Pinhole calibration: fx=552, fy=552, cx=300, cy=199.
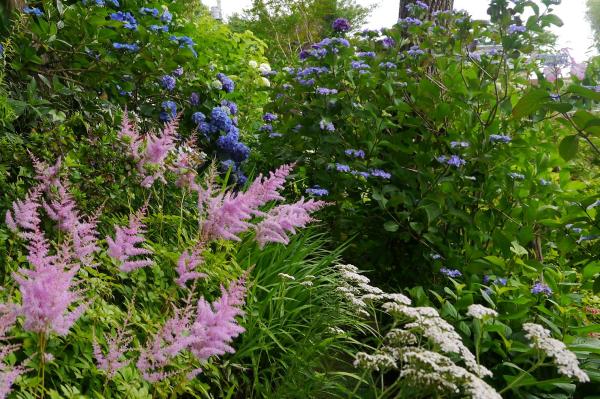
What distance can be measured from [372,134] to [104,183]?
1620 mm

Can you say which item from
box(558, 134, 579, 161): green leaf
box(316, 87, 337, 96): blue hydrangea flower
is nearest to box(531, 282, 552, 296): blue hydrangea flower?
box(558, 134, 579, 161): green leaf

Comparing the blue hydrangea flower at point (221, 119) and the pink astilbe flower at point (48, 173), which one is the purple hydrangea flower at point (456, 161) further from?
the pink astilbe flower at point (48, 173)

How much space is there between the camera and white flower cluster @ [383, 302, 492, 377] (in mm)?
1643

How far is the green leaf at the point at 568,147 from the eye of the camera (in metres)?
1.79

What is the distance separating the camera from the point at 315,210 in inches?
131

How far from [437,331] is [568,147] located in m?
0.73

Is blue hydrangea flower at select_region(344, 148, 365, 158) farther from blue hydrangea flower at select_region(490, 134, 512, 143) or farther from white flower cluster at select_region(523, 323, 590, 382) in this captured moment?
white flower cluster at select_region(523, 323, 590, 382)

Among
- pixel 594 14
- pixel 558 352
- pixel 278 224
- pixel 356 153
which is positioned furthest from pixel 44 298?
pixel 594 14

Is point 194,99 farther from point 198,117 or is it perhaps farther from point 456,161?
point 456,161

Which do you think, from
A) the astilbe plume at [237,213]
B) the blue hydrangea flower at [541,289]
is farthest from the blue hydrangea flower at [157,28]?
the blue hydrangea flower at [541,289]

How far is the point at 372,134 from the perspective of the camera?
3389 millimetres

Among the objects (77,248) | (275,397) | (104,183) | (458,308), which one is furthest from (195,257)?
(458,308)

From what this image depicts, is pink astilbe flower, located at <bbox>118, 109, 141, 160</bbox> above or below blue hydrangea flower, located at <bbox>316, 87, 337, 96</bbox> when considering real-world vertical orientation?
below

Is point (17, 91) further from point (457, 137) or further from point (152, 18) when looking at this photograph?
point (457, 137)
